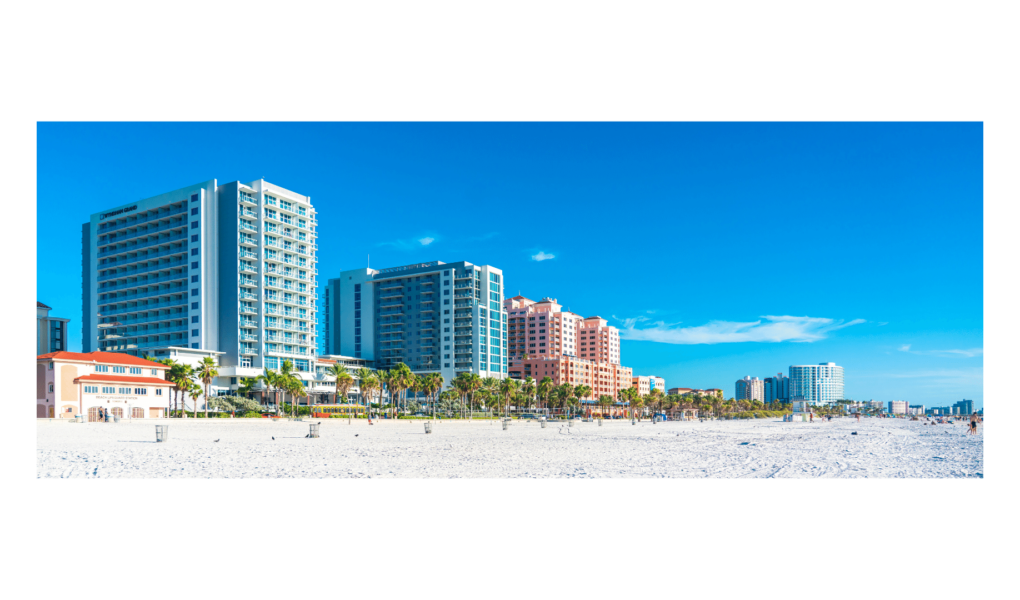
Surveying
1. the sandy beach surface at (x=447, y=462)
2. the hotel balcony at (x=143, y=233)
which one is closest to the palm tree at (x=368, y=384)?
the hotel balcony at (x=143, y=233)

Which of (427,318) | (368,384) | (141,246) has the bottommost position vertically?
(368,384)

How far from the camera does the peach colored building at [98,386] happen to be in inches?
1957

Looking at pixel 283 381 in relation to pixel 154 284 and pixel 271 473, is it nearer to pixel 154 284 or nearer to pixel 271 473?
pixel 154 284

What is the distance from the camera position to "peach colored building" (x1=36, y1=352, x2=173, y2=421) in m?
49.7

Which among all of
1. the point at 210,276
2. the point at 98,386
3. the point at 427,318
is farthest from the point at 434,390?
the point at 98,386

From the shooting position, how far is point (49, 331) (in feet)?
304

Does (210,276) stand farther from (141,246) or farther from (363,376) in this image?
(363,376)

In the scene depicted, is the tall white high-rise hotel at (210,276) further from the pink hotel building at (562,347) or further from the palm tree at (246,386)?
the pink hotel building at (562,347)

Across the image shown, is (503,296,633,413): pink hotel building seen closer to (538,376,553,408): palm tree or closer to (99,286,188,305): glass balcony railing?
(538,376,553,408): palm tree

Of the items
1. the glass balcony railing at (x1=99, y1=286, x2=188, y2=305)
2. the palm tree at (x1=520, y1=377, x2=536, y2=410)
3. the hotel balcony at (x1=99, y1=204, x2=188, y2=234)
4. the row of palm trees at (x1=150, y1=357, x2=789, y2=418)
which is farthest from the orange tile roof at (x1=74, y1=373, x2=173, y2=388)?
the palm tree at (x1=520, y1=377, x2=536, y2=410)

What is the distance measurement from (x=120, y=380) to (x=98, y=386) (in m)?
2.49

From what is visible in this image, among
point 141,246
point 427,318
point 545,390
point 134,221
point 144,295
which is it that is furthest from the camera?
point 427,318
